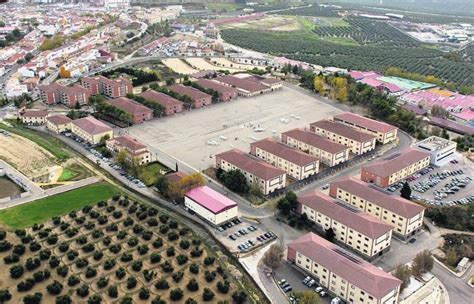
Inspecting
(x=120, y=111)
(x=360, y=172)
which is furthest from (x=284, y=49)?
(x=360, y=172)

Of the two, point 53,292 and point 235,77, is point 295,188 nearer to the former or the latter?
point 53,292

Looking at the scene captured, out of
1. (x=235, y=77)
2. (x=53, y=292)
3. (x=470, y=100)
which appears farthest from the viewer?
(x=235, y=77)

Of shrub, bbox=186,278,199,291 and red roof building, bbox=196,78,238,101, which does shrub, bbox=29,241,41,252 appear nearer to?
shrub, bbox=186,278,199,291

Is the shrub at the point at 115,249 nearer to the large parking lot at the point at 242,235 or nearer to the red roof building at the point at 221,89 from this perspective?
the large parking lot at the point at 242,235

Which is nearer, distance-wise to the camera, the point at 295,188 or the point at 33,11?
the point at 295,188

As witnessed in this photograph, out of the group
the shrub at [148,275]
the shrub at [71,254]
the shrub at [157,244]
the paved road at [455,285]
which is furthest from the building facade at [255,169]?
the shrub at [71,254]

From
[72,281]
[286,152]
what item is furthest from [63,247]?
[286,152]
